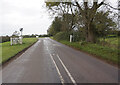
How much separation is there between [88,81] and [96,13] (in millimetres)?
15511

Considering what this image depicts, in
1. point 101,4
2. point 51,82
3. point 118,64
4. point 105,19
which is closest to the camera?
point 51,82

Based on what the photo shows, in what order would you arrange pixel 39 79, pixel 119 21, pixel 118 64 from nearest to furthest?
pixel 39 79
pixel 118 64
pixel 119 21

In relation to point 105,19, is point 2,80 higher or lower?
lower

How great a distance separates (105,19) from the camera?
18297 mm

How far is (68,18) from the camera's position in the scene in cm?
3250

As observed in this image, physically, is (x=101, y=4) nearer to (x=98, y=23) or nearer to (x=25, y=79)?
(x=98, y=23)

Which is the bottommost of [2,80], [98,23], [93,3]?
[2,80]

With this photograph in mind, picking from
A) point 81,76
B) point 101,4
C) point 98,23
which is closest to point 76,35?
point 98,23

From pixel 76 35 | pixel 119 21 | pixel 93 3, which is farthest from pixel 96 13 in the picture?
pixel 76 35

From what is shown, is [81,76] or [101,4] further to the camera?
[101,4]

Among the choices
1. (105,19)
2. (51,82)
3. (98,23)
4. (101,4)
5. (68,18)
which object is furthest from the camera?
(68,18)

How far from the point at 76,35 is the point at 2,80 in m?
22.9

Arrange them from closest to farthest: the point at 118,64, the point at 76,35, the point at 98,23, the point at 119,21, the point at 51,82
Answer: the point at 51,82 < the point at 118,64 < the point at 119,21 < the point at 98,23 < the point at 76,35

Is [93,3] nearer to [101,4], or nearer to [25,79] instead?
[101,4]
